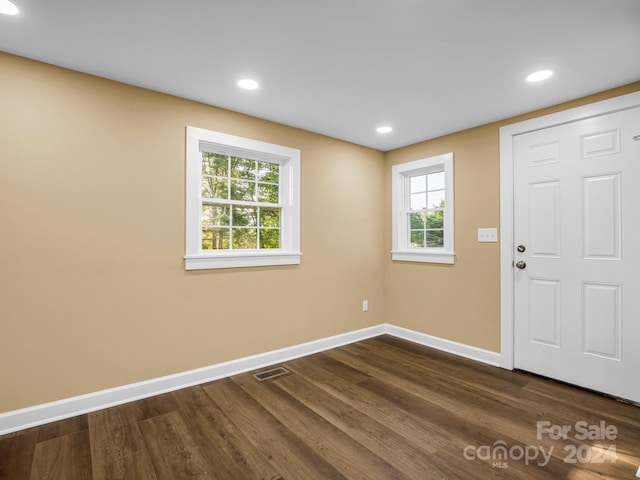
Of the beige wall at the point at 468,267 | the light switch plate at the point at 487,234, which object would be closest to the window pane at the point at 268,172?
the beige wall at the point at 468,267

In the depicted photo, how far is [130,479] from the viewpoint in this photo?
1705 millimetres

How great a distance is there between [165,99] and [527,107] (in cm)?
316

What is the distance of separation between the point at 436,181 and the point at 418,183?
0.28 metres

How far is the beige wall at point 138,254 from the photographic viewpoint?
2.16 m

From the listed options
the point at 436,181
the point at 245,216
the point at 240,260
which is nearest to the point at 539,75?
the point at 436,181

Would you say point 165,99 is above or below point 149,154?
above

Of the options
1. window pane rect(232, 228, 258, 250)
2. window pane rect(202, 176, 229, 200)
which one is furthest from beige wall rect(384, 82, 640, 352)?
window pane rect(202, 176, 229, 200)

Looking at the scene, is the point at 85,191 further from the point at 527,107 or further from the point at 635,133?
the point at 635,133

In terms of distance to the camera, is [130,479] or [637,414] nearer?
[130,479]

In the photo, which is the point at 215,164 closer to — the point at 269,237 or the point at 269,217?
the point at 269,217

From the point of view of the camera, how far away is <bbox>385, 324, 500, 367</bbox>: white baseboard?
3.29 m

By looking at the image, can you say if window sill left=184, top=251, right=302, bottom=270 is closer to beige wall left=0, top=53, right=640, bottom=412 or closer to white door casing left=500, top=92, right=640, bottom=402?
beige wall left=0, top=53, right=640, bottom=412

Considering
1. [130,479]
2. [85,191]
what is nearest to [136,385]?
[130,479]

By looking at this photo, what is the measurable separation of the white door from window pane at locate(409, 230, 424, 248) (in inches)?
44.4
